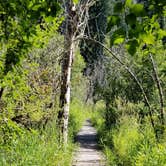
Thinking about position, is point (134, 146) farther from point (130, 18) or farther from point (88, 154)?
point (130, 18)

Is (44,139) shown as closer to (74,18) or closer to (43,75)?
(43,75)

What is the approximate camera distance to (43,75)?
12.8 m

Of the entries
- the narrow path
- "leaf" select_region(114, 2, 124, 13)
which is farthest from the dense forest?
the narrow path

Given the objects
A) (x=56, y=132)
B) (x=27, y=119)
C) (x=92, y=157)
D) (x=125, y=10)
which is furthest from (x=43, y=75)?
(x=125, y=10)

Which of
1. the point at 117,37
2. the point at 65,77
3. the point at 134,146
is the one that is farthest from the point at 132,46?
the point at 65,77

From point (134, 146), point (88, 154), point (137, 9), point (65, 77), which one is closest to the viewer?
point (137, 9)

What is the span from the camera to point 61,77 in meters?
13.7

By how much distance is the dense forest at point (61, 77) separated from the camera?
2516mm

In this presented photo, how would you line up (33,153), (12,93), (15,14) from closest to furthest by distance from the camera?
(15,14)
(12,93)
(33,153)

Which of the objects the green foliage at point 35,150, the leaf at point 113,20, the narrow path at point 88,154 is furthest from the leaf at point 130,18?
the narrow path at point 88,154

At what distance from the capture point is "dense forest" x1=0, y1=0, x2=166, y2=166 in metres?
2.52

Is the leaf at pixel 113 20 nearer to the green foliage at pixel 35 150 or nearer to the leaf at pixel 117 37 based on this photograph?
the leaf at pixel 117 37

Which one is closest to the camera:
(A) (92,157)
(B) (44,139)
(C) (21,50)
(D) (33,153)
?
(C) (21,50)

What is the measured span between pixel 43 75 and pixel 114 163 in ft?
10.7
